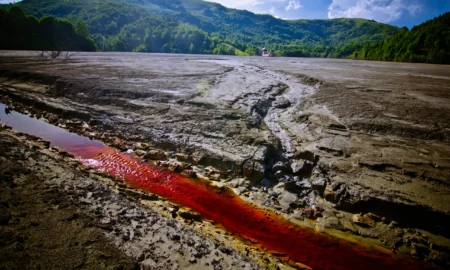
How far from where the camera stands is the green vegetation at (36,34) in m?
47.8

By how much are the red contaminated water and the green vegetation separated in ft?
158

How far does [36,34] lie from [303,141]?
6895 cm

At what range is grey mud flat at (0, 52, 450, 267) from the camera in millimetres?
4832

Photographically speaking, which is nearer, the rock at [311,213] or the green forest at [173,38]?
the rock at [311,213]

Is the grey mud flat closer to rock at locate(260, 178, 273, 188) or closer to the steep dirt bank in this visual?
rock at locate(260, 178, 273, 188)

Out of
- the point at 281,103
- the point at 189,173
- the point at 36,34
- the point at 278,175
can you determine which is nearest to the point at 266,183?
the point at 278,175

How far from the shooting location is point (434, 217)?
450 cm

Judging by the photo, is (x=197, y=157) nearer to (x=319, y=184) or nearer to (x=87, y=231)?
(x=319, y=184)

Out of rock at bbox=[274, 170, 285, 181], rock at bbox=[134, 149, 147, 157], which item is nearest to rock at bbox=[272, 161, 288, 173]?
rock at bbox=[274, 170, 285, 181]

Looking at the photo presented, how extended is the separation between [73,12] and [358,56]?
159 meters

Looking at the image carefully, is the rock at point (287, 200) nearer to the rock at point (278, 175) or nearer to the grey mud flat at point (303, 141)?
the grey mud flat at point (303, 141)

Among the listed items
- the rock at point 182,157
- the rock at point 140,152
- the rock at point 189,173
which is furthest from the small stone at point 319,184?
the rock at point 140,152

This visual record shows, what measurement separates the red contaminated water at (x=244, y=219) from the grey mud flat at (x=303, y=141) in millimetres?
257

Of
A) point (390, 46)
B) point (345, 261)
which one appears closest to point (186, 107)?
point (345, 261)
